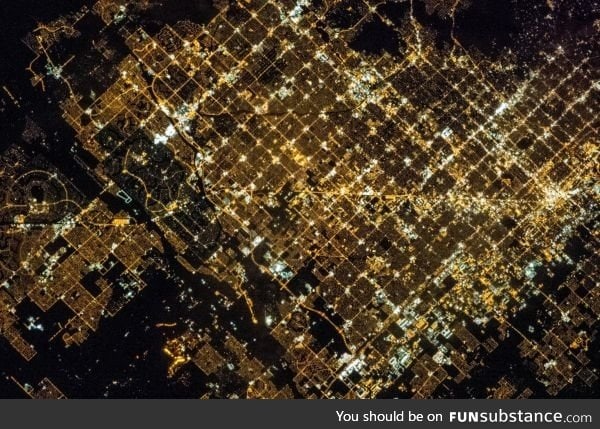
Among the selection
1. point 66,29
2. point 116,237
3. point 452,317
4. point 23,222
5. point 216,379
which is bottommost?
point 452,317

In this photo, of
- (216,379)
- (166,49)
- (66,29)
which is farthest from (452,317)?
(66,29)

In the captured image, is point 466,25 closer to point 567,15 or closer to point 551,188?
point 567,15

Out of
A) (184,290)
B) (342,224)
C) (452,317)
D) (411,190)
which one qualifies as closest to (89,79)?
(184,290)

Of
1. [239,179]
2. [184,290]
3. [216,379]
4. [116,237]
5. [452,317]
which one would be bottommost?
[452,317]

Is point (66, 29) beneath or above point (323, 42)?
above

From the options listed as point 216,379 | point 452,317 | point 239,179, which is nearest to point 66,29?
point 239,179

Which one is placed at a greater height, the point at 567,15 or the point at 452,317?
the point at 567,15

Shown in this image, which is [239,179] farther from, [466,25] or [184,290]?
[466,25]

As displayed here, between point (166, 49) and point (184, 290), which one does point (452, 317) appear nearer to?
point (184, 290)
